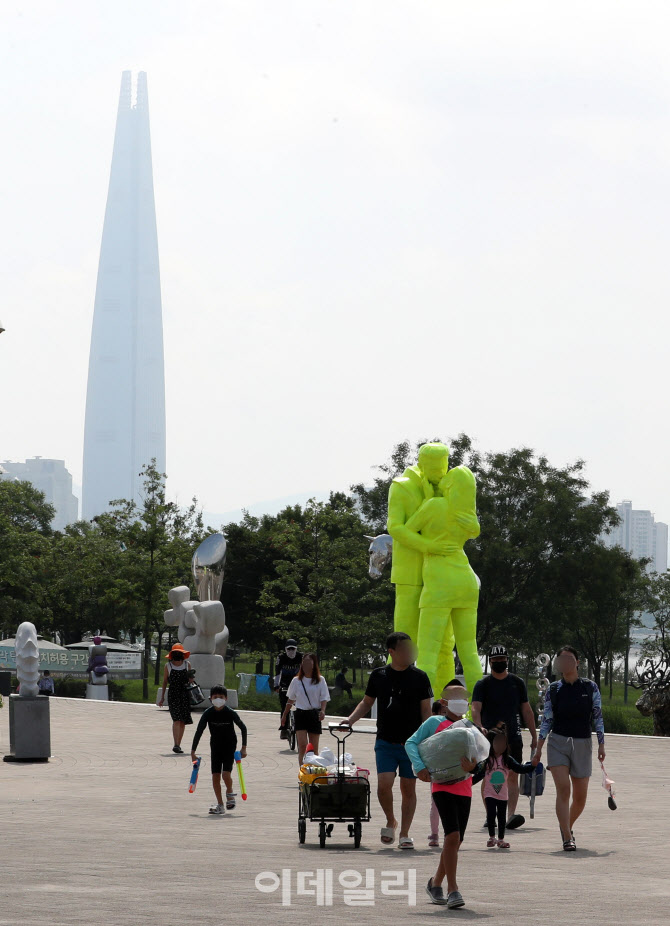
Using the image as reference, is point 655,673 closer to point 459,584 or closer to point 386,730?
point 459,584

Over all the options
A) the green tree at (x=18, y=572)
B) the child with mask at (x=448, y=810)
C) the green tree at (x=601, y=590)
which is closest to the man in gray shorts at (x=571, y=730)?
the child with mask at (x=448, y=810)

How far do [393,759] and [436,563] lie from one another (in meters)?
9.77

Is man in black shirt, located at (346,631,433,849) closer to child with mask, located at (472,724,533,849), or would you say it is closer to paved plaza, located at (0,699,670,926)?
paved plaza, located at (0,699,670,926)

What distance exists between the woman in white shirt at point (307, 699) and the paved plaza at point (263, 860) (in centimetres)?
71

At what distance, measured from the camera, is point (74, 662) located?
3984cm

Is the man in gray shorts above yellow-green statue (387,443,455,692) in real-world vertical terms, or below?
below

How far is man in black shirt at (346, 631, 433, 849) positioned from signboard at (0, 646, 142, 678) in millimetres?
30106

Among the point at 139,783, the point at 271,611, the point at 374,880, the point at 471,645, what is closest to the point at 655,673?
the point at 471,645

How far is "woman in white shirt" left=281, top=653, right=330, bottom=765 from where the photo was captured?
14.7 m

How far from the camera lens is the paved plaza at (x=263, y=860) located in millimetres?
7570

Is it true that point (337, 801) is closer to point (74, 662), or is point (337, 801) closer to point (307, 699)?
point (307, 699)

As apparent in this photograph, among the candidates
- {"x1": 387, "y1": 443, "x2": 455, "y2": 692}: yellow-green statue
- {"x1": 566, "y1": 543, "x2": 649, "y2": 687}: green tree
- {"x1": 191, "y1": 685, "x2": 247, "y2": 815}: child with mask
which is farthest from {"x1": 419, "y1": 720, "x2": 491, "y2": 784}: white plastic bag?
{"x1": 566, "y1": 543, "x2": 649, "y2": 687}: green tree

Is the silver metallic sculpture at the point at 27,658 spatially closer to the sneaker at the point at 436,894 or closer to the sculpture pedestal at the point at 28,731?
the sculpture pedestal at the point at 28,731

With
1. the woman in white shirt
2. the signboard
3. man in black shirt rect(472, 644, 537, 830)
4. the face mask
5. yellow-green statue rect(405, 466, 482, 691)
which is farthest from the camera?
the signboard
